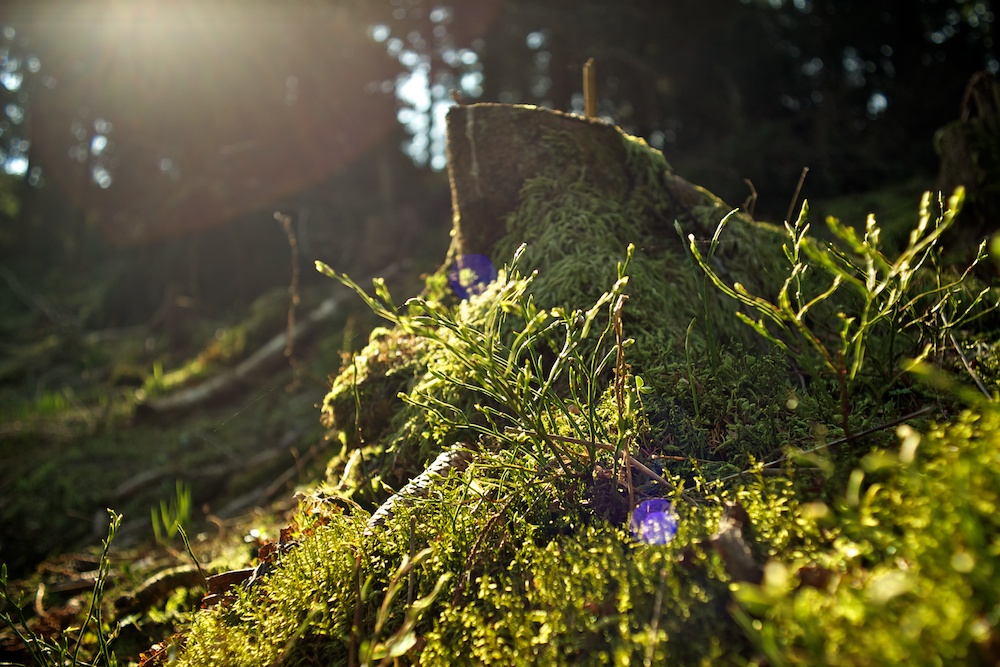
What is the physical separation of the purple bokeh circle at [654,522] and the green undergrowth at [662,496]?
0.08 feet

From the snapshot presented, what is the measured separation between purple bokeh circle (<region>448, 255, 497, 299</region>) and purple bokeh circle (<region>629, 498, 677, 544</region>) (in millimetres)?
1361

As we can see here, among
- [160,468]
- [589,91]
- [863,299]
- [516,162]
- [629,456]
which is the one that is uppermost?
[589,91]

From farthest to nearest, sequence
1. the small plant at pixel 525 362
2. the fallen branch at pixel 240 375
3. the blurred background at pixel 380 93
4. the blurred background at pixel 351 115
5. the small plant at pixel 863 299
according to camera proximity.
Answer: the blurred background at pixel 380 93 → the blurred background at pixel 351 115 → the fallen branch at pixel 240 375 → the small plant at pixel 525 362 → the small plant at pixel 863 299

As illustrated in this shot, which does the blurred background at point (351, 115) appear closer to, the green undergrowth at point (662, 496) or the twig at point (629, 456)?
the green undergrowth at point (662, 496)

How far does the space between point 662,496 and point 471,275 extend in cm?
144

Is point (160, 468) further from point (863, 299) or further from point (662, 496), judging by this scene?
point (863, 299)

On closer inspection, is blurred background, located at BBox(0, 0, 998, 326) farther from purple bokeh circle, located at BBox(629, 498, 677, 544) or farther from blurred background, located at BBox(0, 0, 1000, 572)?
purple bokeh circle, located at BBox(629, 498, 677, 544)

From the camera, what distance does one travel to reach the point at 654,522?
3.90ft

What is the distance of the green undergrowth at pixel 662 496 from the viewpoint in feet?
2.46

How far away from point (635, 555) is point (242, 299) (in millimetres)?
12255

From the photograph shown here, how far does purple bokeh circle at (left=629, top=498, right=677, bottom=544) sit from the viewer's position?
113 cm

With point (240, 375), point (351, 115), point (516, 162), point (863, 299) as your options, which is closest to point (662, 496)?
point (863, 299)

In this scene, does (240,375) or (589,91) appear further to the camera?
(240,375)

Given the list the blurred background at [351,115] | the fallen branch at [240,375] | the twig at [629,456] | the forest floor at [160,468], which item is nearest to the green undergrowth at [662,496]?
the twig at [629,456]
